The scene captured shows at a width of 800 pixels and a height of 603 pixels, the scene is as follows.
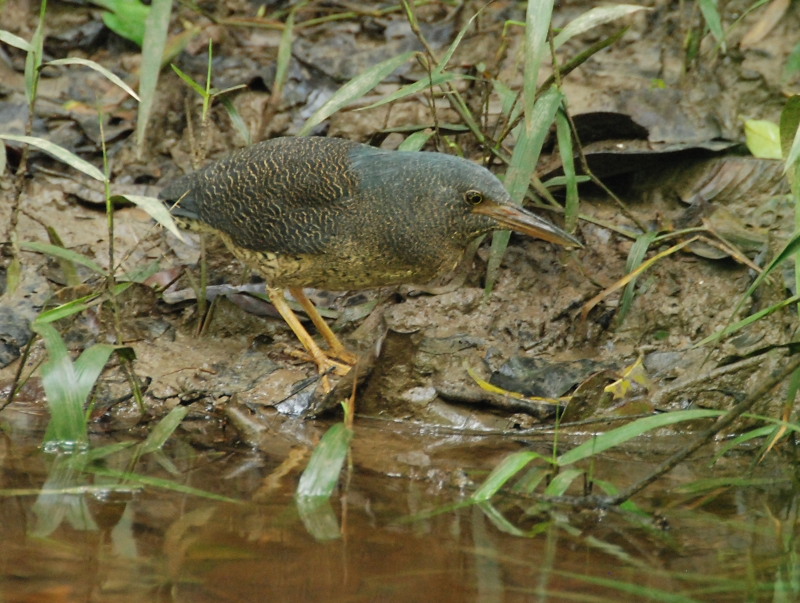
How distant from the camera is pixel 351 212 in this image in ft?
13.7

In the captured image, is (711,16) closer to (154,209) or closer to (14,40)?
(154,209)

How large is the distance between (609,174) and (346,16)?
2.27 m

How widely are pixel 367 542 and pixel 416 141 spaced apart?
8.21 ft

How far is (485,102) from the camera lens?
192 inches

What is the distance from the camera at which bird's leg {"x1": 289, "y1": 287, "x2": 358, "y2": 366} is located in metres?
4.62

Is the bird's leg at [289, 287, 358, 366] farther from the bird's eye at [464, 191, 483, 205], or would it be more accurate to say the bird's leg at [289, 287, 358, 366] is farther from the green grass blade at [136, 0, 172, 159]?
the green grass blade at [136, 0, 172, 159]

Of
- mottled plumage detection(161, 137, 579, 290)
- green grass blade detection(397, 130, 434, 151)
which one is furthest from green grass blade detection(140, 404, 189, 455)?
green grass blade detection(397, 130, 434, 151)

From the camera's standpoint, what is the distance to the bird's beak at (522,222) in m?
4.07

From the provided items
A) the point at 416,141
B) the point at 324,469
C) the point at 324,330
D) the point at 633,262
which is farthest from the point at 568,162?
the point at 324,469

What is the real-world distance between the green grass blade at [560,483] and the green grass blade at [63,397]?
5.46 ft

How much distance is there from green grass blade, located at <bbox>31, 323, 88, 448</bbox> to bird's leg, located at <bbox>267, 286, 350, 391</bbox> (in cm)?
129

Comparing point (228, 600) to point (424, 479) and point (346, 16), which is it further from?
point (346, 16)

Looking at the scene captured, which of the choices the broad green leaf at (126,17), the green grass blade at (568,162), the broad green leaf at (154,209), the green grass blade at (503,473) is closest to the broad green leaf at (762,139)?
the green grass blade at (568,162)

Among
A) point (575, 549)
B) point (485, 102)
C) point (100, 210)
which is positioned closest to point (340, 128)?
point (485, 102)
